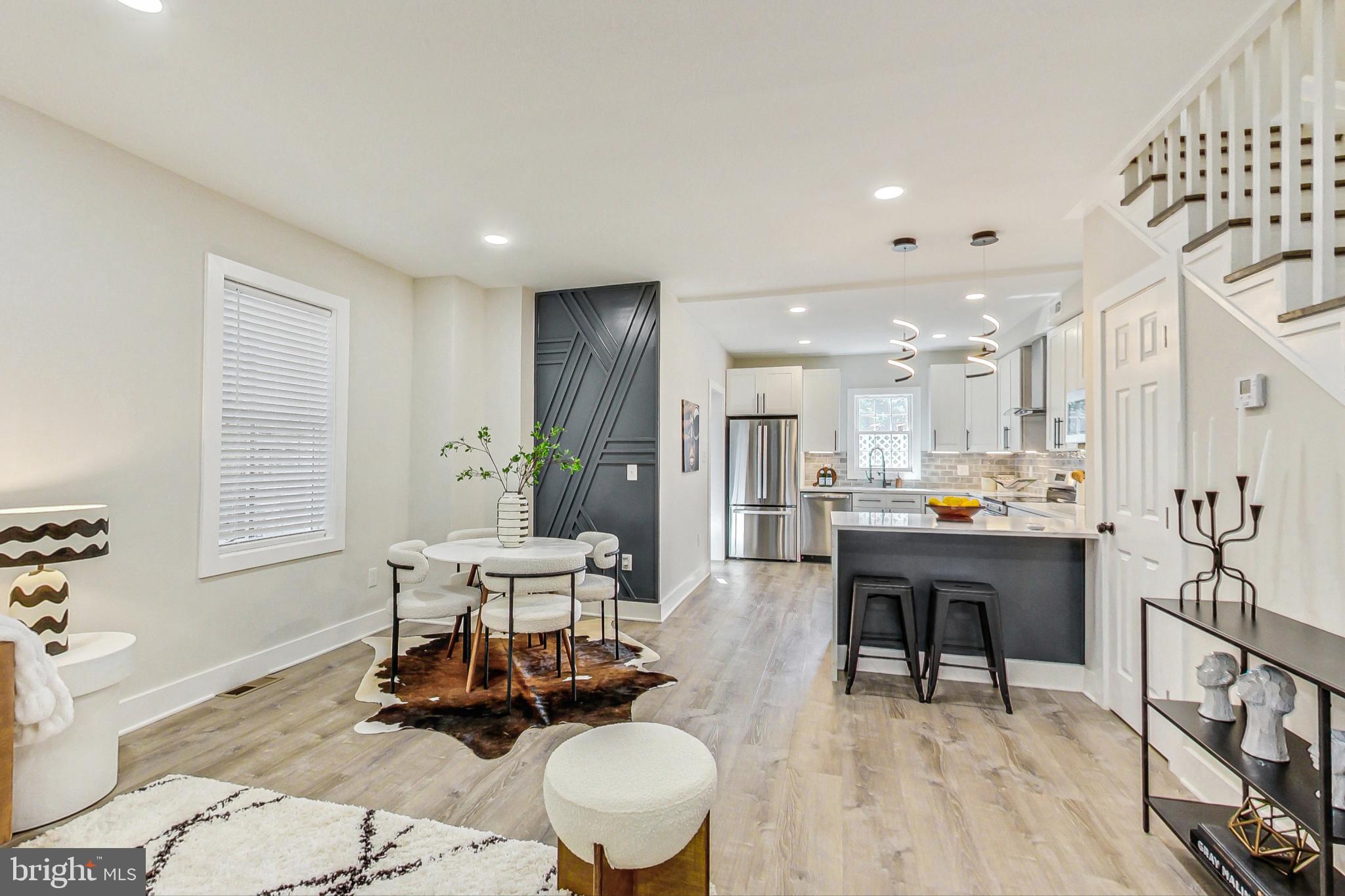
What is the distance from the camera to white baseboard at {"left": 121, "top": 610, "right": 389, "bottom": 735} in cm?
279

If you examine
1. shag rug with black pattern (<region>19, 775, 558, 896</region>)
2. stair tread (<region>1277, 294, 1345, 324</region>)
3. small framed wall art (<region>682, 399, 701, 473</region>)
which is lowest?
shag rug with black pattern (<region>19, 775, 558, 896</region>)

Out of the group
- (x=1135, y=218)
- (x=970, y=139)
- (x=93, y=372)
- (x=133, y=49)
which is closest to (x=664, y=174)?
(x=970, y=139)

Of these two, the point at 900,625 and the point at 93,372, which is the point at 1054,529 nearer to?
the point at 900,625

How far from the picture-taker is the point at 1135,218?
2.77 m

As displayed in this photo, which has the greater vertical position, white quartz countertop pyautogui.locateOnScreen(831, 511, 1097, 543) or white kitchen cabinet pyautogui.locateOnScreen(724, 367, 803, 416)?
white kitchen cabinet pyautogui.locateOnScreen(724, 367, 803, 416)

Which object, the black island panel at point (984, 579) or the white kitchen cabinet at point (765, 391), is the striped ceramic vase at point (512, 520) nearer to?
the black island panel at point (984, 579)

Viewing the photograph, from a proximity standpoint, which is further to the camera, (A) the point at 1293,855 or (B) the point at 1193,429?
(B) the point at 1193,429

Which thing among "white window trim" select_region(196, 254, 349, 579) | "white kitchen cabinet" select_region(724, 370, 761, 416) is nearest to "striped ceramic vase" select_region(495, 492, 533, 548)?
"white window trim" select_region(196, 254, 349, 579)

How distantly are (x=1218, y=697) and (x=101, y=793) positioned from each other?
12.6 feet

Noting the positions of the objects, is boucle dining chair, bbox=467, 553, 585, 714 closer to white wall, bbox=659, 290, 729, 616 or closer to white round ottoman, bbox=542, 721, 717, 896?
white round ottoman, bbox=542, 721, 717, 896

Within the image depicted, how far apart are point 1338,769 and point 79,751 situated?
3748 millimetres

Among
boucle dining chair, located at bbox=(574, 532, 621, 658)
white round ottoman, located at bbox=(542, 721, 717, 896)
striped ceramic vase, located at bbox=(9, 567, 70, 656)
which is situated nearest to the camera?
white round ottoman, located at bbox=(542, 721, 717, 896)

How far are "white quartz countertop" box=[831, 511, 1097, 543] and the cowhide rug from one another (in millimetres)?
1425

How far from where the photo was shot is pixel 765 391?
7.49m
